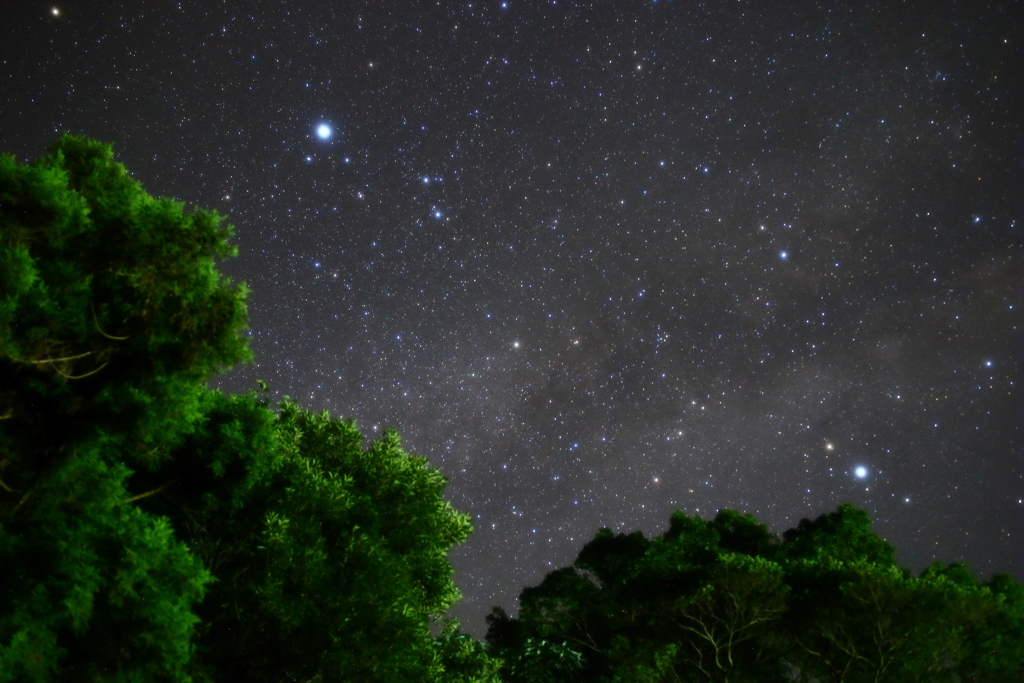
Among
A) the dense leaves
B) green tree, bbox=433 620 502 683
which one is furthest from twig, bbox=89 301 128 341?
the dense leaves

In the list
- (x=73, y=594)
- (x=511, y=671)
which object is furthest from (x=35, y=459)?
(x=511, y=671)

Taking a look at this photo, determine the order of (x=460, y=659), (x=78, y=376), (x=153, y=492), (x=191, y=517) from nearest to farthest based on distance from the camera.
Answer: (x=78, y=376), (x=153, y=492), (x=191, y=517), (x=460, y=659)

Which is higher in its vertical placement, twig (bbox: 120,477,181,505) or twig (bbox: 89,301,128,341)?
twig (bbox: 89,301,128,341)

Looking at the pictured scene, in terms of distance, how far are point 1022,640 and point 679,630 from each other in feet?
30.0

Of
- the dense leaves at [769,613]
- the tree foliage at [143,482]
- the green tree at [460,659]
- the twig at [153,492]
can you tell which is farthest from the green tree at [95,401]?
the dense leaves at [769,613]

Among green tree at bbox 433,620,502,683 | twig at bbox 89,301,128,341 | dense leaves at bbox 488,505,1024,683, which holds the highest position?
twig at bbox 89,301,128,341

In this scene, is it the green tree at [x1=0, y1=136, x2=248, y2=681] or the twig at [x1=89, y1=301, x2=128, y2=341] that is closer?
the green tree at [x1=0, y1=136, x2=248, y2=681]

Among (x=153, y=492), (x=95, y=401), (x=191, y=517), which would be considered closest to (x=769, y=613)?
(x=191, y=517)

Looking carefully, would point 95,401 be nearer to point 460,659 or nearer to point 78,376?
point 78,376

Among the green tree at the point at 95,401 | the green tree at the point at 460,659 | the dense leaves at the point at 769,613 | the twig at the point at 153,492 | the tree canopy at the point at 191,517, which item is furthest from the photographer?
the dense leaves at the point at 769,613

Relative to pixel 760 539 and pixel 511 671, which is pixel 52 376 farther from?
pixel 760 539

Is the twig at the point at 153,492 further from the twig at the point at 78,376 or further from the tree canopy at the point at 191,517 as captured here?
the twig at the point at 78,376

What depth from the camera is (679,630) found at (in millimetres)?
21094

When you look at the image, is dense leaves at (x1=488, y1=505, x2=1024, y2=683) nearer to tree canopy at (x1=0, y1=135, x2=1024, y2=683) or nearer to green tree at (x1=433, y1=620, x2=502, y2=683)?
tree canopy at (x1=0, y1=135, x2=1024, y2=683)
